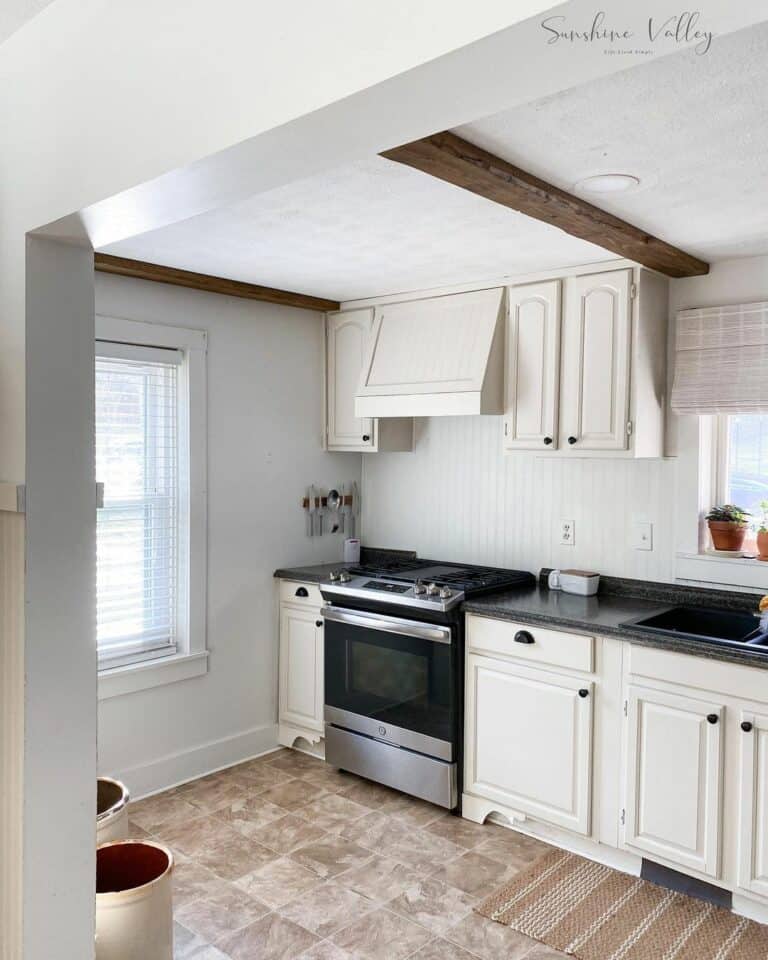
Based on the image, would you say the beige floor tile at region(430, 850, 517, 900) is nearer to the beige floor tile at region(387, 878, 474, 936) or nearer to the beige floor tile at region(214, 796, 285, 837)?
the beige floor tile at region(387, 878, 474, 936)

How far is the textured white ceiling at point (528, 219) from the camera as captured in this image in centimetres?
168

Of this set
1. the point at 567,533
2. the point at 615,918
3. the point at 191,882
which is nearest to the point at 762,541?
the point at 567,533

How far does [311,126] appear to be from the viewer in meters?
1.13

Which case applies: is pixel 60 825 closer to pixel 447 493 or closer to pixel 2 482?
pixel 2 482

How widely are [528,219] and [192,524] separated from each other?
6.57ft

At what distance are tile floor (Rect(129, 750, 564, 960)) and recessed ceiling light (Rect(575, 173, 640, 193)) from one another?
225 cm

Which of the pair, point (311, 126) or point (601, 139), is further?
point (601, 139)

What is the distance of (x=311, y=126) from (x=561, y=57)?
0.38 metres

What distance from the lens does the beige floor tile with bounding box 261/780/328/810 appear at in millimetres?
3410

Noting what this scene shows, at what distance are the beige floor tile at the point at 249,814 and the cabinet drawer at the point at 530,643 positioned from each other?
42.4 inches

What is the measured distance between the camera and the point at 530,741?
307cm

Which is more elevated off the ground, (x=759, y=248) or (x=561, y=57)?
(x=759, y=248)

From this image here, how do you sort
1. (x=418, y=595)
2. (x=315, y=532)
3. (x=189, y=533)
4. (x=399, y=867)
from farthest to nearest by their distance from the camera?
(x=315, y=532) < (x=189, y=533) < (x=418, y=595) < (x=399, y=867)

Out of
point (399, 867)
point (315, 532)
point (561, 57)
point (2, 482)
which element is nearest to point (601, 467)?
point (315, 532)
